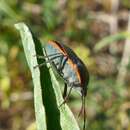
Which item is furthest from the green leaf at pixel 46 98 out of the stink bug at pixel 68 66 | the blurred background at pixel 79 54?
the blurred background at pixel 79 54

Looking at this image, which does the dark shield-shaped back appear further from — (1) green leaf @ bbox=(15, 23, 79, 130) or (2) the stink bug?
(1) green leaf @ bbox=(15, 23, 79, 130)

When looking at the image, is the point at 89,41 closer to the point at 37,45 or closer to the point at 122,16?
the point at 122,16

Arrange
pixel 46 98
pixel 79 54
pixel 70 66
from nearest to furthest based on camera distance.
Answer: pixel 46 98 → pixel 70 66 → pixel 79 54

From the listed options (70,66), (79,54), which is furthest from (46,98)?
(79,54)

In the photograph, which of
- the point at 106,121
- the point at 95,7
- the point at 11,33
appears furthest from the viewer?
the point at 95,7

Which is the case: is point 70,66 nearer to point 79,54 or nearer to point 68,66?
point 68,66

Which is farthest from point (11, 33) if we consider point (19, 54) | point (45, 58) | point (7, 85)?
point (45, 58)
